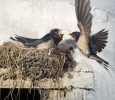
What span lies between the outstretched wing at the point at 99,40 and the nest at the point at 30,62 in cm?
40

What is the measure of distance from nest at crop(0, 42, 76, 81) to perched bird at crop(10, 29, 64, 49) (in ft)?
0.39

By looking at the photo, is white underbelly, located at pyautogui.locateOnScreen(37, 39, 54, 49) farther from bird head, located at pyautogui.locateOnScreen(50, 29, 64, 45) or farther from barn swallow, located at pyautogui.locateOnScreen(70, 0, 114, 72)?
barn swallow, located at pyautogui.locateOnScreen(70, 0, 114, 72)

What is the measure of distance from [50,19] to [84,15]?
0.37m

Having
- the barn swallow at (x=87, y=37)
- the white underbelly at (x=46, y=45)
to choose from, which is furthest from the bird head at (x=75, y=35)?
the white underbelly at (x=46, y=45)

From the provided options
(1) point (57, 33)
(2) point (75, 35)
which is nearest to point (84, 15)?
(2) point (75, 35)

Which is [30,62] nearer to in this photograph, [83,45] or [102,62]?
[83,45]

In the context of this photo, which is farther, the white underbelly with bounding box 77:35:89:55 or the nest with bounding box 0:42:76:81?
the white underbelly with bounding box 77:35:89:55

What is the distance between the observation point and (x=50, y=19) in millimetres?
2889

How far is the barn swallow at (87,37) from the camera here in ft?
9.06

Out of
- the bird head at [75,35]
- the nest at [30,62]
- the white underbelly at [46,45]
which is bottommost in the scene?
the nest at [30,62]

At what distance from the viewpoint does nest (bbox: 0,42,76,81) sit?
100 inches

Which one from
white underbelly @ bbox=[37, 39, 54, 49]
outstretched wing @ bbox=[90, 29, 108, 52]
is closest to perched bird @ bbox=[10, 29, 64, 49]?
white underbelly @ bbox=[37, 39, 54, 49]

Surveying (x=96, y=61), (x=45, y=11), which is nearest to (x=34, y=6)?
(x=45, y=11)

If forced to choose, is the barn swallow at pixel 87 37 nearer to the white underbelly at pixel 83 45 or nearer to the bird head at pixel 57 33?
the white underbelly at pixel 83 45
